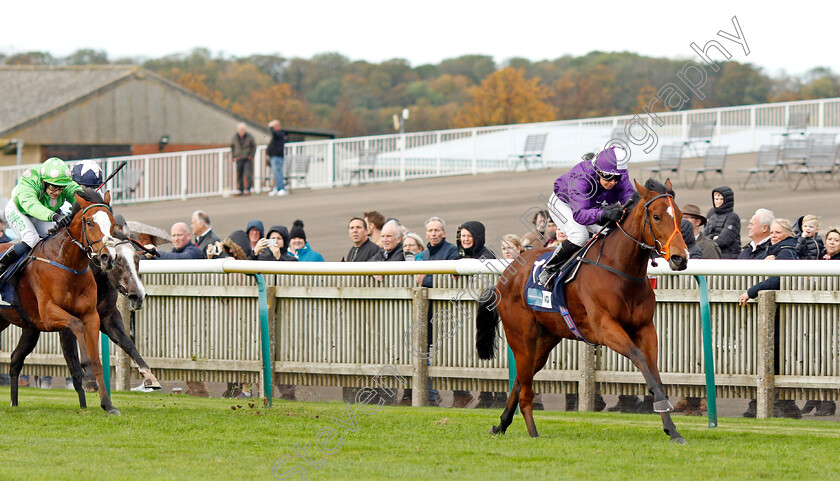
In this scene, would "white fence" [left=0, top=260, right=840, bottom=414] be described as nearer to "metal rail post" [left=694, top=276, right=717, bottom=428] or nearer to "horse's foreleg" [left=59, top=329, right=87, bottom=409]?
"metal rail post" [left=694, top=276, right=717, bottom=428]

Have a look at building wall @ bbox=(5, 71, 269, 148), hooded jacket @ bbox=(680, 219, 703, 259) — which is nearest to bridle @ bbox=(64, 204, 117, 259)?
hooded jacket @ bbox=(680, 219, 703, 259)

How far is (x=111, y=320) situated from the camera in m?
8.41

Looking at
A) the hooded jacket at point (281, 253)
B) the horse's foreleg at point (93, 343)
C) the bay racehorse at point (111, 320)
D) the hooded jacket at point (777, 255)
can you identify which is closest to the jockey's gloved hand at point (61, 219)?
the bay racehorse at point (111, 320)

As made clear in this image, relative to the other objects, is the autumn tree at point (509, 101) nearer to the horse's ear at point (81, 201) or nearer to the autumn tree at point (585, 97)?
the autumn tree at point (585, 97)

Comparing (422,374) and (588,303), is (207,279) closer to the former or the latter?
(422,374)

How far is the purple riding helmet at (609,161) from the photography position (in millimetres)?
6691

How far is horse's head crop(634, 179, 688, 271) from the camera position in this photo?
6094mm

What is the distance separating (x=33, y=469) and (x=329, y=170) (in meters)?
20.5

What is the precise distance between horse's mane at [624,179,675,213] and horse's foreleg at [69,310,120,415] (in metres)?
3.81

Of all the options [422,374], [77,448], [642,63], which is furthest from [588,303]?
[642,63]

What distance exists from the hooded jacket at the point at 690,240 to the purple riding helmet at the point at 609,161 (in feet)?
7.66

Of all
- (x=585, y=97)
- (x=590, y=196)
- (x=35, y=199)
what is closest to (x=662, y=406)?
(x=590, y=196)

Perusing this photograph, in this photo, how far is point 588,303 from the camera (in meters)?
6.62

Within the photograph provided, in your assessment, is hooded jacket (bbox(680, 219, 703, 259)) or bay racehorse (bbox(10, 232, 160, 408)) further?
hooded jacket (bbox(680, 219, 703, 259))
